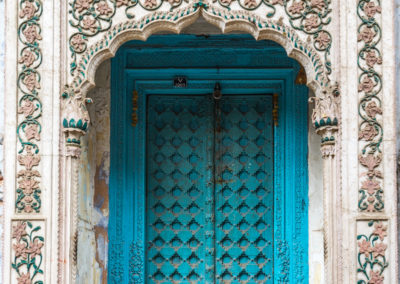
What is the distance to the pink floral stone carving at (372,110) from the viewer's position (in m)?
7.60

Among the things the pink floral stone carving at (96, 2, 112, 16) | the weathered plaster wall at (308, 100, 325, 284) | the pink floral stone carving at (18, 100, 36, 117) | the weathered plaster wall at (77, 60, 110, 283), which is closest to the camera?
the pink floral stone carving at (18, 100, 36, 117)

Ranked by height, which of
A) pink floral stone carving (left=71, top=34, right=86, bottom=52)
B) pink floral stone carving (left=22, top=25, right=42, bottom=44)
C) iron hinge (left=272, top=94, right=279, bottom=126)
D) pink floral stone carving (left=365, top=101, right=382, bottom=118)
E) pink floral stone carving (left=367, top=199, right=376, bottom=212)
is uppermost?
pink floral stone carving (left=22, top=25, right=42, bottom=44)

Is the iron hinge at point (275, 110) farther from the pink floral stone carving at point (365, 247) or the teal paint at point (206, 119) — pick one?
the pink floral stone carving at point (365, 247)

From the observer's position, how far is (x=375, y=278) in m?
7.43

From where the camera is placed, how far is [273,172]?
895 centimetres

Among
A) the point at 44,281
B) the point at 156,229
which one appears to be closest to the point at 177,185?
the point at 156,229

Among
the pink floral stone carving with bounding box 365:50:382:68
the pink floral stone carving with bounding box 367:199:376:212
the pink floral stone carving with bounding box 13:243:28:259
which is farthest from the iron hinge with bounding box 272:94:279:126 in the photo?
the pink floral stone carving with bounding box 13:243:28:259

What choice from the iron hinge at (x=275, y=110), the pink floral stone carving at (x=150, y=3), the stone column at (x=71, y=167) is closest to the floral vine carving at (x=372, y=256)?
the iron hinge at (x=275, y=110)

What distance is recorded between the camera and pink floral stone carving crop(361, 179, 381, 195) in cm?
751

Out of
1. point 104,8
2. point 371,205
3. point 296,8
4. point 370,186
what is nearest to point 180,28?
point 104,8

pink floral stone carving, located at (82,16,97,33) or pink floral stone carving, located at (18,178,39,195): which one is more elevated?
pink floral stone carving, located at (82,16,97,33)

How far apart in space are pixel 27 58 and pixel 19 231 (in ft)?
4.81

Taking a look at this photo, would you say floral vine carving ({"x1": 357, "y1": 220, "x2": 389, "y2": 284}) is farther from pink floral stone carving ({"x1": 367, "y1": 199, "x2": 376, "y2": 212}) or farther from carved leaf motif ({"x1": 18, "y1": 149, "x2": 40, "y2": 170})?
carved leaf motif ({"x1": 18, "y1": 149, "x2": 40, "y2": 170})

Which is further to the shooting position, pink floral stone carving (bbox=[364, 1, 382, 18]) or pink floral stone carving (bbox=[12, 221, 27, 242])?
pink floral stone carving (bbox=[364, 1, 382, 18])
